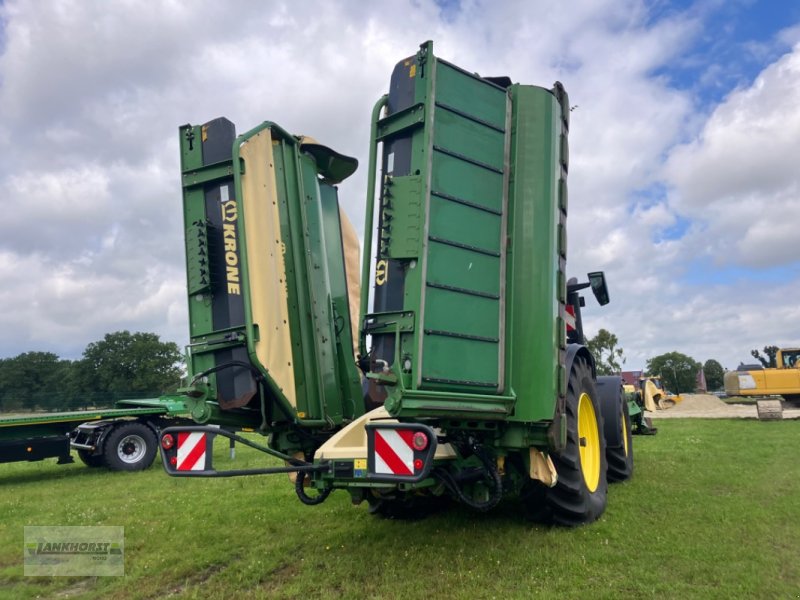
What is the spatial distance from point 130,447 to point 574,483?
29.8 feet

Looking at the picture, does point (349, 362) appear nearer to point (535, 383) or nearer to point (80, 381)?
point (535, 383)

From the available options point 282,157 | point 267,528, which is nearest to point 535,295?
point 282,157

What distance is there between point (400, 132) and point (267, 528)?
3.83m

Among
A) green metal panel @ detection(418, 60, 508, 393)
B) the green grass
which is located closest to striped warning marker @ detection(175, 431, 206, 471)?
the green grass

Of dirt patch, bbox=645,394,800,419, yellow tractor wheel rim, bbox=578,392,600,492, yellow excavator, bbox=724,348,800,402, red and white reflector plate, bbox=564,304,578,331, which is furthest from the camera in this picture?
dirt patch, bbox=645,394,800,419

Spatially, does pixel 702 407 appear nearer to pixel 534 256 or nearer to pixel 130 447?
pixel 130 447

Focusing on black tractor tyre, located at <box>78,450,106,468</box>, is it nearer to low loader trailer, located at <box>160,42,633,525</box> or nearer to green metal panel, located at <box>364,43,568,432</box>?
low loader trailer, located at <box>160,42,633,525</box>

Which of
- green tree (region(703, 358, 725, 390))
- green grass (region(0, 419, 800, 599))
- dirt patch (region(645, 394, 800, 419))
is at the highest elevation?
green grass (region(0, 419, 800, 599))

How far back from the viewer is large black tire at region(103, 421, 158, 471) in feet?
35.5

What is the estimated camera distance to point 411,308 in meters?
3.81

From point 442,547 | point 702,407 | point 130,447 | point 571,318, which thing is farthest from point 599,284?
point 702,407

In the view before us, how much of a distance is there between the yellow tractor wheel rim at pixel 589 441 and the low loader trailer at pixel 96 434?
23.9 ft

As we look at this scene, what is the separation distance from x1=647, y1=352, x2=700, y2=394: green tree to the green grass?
3256 inches

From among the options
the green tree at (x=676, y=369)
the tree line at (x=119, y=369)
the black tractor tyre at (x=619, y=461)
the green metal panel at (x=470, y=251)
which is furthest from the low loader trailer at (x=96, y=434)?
the green tree at (x=676, y=369)
